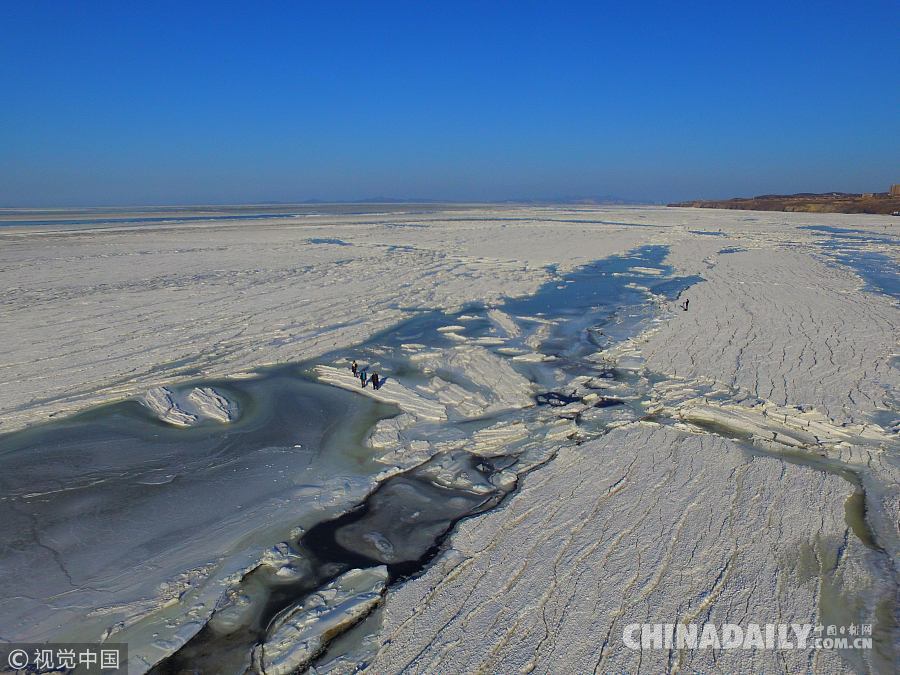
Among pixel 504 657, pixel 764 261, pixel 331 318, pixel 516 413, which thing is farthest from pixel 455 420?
pixel 764 261

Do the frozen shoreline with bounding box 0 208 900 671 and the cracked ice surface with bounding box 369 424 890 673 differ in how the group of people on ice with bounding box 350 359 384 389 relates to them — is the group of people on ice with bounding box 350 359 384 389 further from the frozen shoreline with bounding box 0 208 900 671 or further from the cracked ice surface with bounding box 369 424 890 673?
the cracked ice surface with bounding box 369 424 890 673

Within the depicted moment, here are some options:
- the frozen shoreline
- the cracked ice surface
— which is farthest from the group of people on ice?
the cracked ice surface

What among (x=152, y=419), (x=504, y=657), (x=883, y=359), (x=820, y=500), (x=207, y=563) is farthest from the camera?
(x=883, y=359)

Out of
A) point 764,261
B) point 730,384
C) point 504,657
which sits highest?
point 764,261

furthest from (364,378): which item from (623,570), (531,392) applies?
(623,570)

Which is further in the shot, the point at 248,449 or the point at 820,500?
the point at 248,449

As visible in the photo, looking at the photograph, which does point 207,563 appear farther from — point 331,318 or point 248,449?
point 331,318

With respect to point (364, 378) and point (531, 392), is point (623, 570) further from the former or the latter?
point (364, 378)

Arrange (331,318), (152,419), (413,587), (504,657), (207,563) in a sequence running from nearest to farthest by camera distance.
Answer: (504,657), (413,587), (207,563), (152,419), (331,318)
